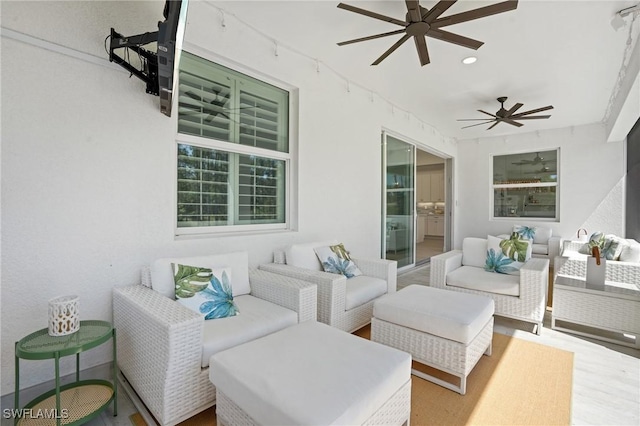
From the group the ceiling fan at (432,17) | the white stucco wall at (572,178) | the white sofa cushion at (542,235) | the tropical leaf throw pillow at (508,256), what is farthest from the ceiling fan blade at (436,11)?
the white stucco wall at (572,178)

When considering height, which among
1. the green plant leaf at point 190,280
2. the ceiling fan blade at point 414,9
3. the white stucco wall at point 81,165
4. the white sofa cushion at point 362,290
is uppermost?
the ceiling fan blade at point 414,9

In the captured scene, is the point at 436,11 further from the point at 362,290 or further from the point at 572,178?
the point at 572,178

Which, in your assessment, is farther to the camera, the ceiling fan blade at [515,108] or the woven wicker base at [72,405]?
the ceiling fan blade at [515,108]

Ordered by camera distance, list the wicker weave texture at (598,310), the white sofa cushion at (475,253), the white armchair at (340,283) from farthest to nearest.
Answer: the white sofa cushion at (475,253), the wicker weave texture at (598,310), the white armchair at (340,283)

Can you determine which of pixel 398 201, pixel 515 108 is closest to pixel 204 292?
pixel 398 201

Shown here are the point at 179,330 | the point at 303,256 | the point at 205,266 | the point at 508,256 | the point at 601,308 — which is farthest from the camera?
the point at 508,256

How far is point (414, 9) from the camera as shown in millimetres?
2078

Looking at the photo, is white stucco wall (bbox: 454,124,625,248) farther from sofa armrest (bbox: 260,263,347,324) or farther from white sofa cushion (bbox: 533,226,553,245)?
sofa armrest (bbox: 260,263,347,324)

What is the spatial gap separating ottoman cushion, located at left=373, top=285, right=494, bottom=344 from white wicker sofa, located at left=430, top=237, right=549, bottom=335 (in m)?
0.79

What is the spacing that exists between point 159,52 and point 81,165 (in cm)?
97

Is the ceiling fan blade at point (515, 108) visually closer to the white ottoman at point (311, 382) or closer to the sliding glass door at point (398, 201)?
the sliding glass door at point (398, 201)

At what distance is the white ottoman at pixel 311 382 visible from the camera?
1.10 metres

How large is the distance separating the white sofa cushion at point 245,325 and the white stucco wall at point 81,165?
72 centimetres

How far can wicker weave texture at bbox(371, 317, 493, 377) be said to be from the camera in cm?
189
